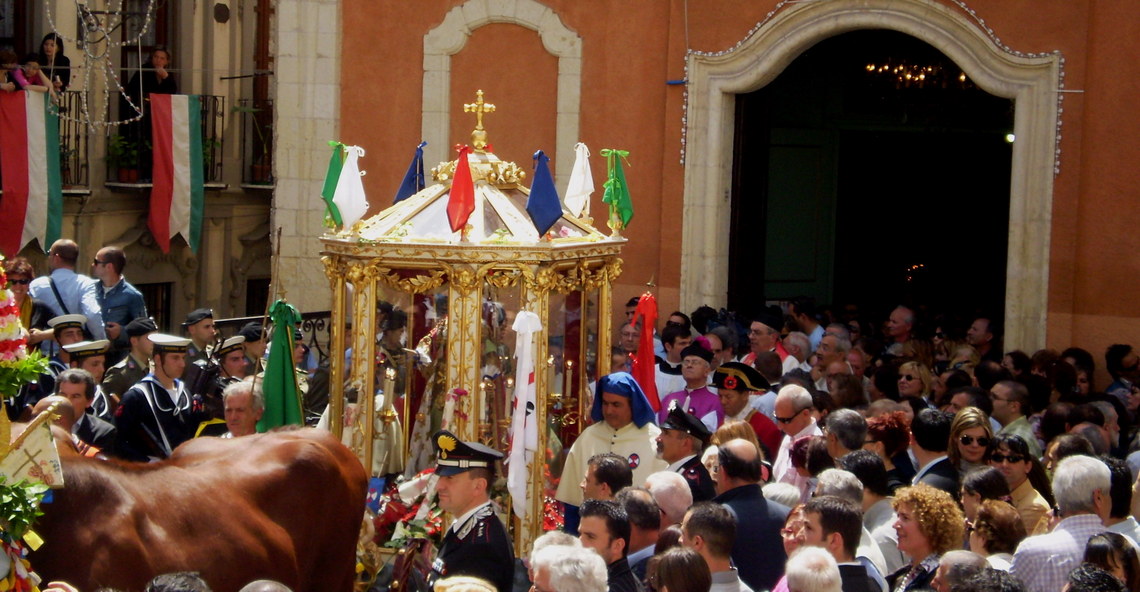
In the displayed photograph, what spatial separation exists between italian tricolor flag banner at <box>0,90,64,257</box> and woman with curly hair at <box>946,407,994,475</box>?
36.8ft

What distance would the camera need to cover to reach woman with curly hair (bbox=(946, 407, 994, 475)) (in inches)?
309

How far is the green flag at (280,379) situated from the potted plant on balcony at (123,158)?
10.2m

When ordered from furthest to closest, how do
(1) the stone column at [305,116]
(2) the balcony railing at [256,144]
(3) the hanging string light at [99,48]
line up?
1. (2) the balcony railing at [256,144]
2. (3) the hanging string light at [99,48]
3. (1) the stone column at [305,116]

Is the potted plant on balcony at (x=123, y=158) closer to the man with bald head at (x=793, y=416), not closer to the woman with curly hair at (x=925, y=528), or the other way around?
the man with bald head at (x=793, y=416)

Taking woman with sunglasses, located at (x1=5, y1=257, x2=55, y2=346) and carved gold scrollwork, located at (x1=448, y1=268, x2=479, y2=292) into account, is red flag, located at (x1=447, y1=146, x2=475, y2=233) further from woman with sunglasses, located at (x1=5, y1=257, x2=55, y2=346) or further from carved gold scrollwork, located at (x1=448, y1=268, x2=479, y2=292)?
woman with sunglasses, located at (x1=5, y1=257, x2=55, y2=346)

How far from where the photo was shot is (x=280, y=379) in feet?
29.7

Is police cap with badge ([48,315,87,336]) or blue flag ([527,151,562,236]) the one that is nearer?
blue flag ([527,151,562,236])

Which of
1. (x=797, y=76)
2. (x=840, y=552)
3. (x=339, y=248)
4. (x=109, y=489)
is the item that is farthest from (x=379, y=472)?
(x=797, y=76)

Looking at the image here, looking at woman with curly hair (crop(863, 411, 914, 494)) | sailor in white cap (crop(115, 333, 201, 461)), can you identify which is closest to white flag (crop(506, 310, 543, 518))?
woman with curly hair (crop(863, 411, 914, 494))

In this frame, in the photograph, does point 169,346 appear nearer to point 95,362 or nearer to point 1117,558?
point 95,362

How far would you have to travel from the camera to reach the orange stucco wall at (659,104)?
12742mm

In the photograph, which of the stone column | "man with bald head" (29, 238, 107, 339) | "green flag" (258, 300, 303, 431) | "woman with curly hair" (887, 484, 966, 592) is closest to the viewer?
"woman with curly hair" (887, 484, 966, 592)

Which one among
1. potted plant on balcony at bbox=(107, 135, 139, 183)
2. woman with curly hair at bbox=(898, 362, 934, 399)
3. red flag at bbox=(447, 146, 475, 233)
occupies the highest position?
potted plant on balcony at bbox=(107, 135, 139, 183)

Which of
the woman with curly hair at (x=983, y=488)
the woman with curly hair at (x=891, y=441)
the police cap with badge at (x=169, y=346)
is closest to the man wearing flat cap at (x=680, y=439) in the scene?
the woman with curly hair at (x=891, y=441)
